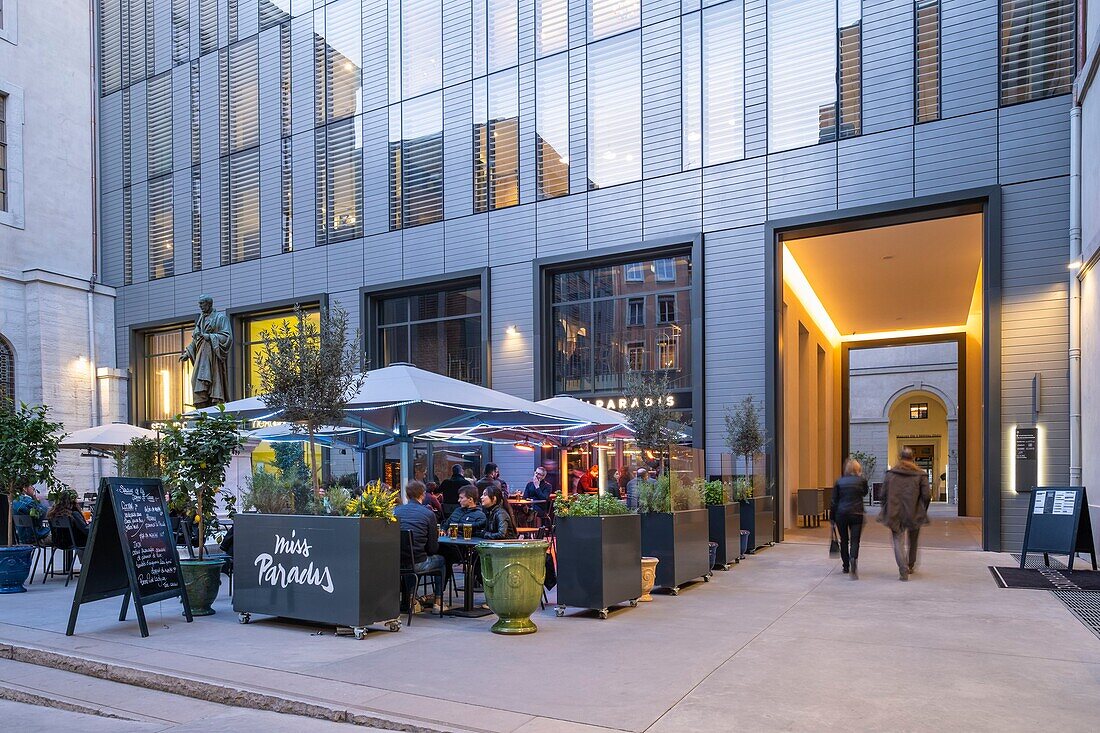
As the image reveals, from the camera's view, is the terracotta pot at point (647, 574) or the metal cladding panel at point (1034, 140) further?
the metal cladding panel at point (1034, 140)

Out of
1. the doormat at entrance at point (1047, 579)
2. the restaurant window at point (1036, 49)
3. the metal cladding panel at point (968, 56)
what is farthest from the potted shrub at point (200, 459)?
the restaurant window at point (1036, 49)

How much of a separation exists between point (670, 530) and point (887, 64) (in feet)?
33.7

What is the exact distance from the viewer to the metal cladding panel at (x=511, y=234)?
19.2 m

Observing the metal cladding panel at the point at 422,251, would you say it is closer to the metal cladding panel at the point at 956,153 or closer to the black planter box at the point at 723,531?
the black planter box at the point at 723,531

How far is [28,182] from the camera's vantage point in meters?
24.6

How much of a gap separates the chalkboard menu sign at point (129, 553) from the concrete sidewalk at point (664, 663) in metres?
0.34

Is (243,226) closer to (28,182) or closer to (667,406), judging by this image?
(28,182)

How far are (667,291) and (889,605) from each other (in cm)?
972

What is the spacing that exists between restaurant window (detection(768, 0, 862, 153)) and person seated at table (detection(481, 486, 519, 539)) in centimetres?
1002

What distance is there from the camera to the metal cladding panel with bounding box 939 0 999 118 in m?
14.7

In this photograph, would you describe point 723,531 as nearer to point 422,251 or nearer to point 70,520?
point 70,520

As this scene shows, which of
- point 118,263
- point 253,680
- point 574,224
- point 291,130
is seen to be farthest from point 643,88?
point 118,263

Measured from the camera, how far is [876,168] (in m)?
15.7

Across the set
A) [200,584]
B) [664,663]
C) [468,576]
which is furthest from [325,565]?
[664,663]
